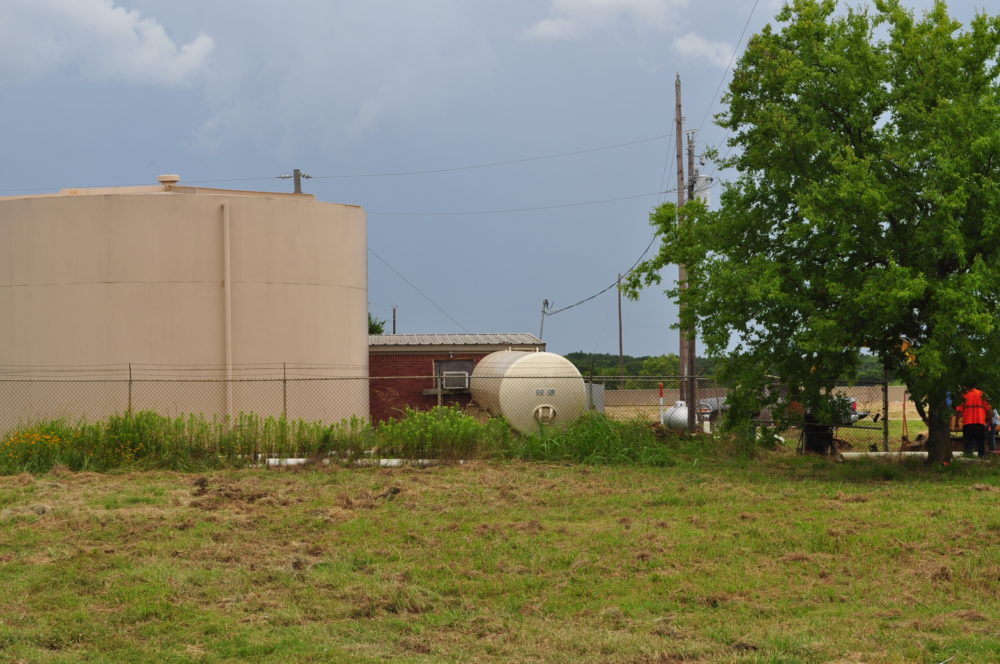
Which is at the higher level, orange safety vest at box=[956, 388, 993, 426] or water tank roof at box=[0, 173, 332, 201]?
water tank roof at box=[0, 173, 332, 201]

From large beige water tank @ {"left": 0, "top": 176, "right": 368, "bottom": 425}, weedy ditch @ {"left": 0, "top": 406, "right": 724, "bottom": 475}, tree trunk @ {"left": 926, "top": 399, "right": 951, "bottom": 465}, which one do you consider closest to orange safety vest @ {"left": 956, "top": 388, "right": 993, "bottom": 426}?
tree trunk @ {"left": 926, "top": 399, "right": 951, "bottom": 465}

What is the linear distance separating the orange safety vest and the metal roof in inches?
550

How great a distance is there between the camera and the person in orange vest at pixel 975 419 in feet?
63.7

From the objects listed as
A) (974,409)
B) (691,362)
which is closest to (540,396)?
(691,362)

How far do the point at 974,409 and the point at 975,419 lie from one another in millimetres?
205

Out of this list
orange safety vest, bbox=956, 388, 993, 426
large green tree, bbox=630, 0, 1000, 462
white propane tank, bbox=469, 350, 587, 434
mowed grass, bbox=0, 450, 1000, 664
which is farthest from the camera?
white propane tank, bbox=469, 350, 587, 434

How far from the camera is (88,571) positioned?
10.0m

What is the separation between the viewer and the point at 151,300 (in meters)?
21.5

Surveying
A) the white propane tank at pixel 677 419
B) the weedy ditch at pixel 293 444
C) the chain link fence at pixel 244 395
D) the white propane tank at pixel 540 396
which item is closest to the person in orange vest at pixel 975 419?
the chain link fence at pixel 244 395

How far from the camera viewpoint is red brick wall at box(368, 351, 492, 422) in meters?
28.7

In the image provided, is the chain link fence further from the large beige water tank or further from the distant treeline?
the distant treeline

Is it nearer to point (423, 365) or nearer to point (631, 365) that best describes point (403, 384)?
point (423, 365)

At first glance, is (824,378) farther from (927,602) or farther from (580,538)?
(927,602)

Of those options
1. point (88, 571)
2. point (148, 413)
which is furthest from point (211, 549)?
point (148, 413)
